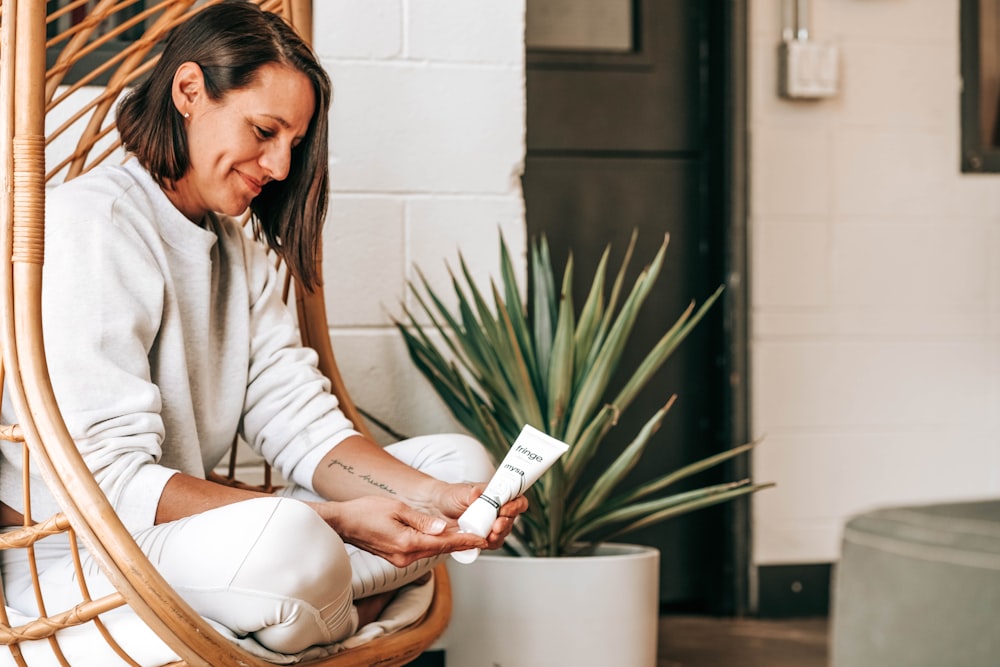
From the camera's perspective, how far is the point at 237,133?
126 cm

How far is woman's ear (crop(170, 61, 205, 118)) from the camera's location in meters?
1.25

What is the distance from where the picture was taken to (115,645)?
3.01ft

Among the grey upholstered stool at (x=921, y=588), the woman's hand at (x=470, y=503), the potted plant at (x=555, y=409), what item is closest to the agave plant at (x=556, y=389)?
the potted plant at (x=555, y=409)

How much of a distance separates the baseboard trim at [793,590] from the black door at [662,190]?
71mm

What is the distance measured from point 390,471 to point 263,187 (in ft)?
1.40

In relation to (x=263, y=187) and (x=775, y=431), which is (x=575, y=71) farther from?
(x=263, y=187)

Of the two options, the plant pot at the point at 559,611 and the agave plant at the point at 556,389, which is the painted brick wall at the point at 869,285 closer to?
the agave plant at the point at 556,389

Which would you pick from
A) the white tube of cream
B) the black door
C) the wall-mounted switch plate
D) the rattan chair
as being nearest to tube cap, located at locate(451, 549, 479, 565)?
the white tube of cream

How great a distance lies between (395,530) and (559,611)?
1.70 feet

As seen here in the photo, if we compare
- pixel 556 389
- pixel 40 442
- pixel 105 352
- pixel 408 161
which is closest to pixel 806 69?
pixel 408 161

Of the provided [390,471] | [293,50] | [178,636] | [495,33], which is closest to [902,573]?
[178,636]

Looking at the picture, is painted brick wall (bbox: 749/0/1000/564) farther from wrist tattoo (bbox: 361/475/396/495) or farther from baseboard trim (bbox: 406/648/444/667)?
wrist tattoo (bbox: 361/475/396/495)

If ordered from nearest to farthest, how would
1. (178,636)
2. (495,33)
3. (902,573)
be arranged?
(902,573) → (178,636) → (495,33)

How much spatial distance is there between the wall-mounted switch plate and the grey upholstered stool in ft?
5.81
